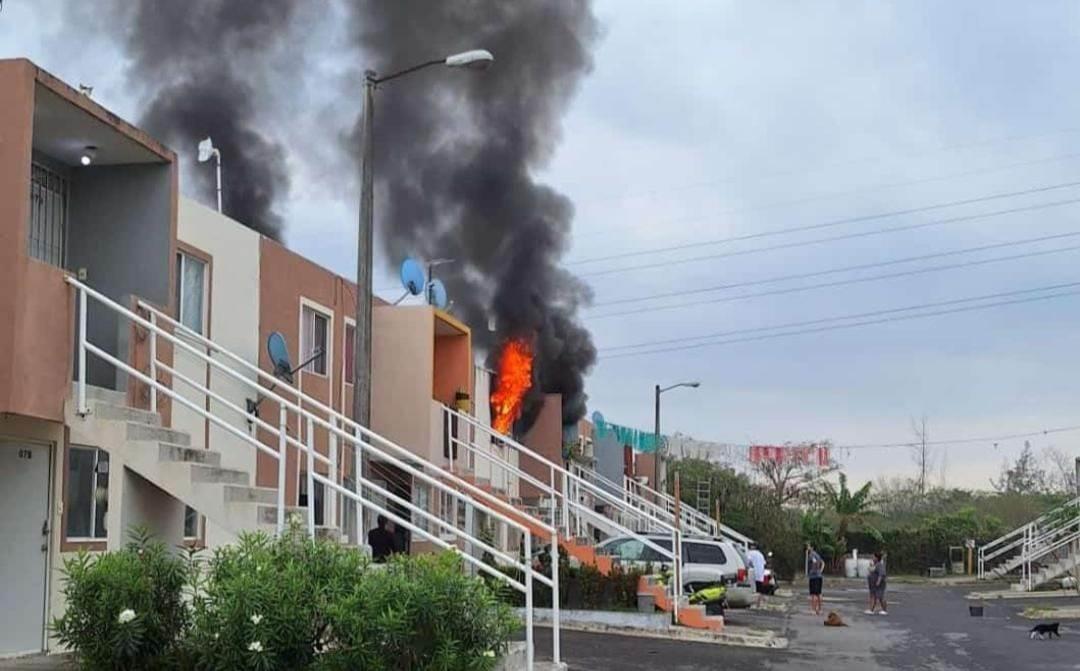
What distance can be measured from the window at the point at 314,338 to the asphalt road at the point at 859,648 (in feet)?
18.2

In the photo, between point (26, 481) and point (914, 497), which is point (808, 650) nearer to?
point (26, 481)

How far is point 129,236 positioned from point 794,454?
1889 inches

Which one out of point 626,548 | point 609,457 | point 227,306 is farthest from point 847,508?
point 227,306

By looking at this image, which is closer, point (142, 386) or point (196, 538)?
point (142, 386)

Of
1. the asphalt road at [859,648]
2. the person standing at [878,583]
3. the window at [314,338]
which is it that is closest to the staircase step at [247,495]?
the asphalt road at [859,648]

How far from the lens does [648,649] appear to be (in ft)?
55.3

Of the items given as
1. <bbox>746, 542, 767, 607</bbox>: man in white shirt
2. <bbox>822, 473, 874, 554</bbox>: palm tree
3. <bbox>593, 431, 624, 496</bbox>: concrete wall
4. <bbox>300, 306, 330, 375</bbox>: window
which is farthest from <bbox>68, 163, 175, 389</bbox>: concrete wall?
<bbox>822, 473, 874, 554</bbox>: palm tree

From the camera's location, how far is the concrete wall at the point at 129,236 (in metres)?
12.5

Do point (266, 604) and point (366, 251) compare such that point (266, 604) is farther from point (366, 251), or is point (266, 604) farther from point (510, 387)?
point (510, 387)

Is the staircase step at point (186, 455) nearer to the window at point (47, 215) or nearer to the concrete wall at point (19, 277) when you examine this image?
the concrete wall at point (19, 277)

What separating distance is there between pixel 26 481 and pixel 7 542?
1.93 feet

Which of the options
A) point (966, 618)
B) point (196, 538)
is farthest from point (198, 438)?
point (966, 618)

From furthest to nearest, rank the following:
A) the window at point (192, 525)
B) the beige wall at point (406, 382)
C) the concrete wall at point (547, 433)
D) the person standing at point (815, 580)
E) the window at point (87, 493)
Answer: the concrete wall at point (547, 433)
the person standing at point (815, 580)
the beige wall at point (406, 382)
the window at point (192, 525)
the window at point (87, 493)

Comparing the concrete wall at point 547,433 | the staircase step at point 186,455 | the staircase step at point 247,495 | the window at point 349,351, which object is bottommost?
the staircase step at point 247,495
